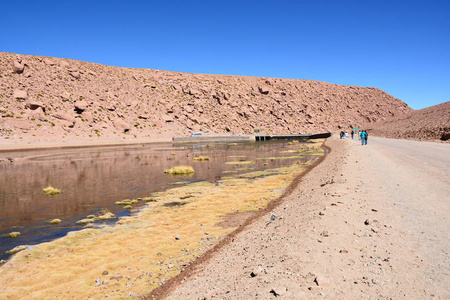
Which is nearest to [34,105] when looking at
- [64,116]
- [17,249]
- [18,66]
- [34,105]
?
[34,105]

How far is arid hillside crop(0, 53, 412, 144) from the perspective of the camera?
65506 mm

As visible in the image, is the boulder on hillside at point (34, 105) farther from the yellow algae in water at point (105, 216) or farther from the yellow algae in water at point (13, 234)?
the yellow algae in water at point (13, 234)

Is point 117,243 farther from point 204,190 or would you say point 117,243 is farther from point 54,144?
point 54,144

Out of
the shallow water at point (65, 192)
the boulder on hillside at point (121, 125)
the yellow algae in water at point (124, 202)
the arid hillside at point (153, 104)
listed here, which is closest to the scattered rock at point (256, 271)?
the shallow water at point (65, 192)

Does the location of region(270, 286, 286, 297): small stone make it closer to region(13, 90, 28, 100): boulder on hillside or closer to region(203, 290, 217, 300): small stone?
region(203, 290, 217, 300): small stone

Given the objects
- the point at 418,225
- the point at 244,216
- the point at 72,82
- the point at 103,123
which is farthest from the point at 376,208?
the point at 72,82

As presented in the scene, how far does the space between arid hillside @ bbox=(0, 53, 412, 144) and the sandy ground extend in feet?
198

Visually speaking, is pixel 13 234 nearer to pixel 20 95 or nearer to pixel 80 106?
pixel 80 106

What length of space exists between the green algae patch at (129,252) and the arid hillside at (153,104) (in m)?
55.3

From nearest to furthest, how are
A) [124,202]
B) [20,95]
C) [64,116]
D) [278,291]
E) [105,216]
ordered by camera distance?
1. [278,291]
2. [105,216]
3. [124,202]
4. [64,116]
5. [20,95]

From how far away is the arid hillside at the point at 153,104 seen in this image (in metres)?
65.5

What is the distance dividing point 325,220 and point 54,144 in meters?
59.1

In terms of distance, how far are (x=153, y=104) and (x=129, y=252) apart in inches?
3430

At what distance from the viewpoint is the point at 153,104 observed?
300ft
